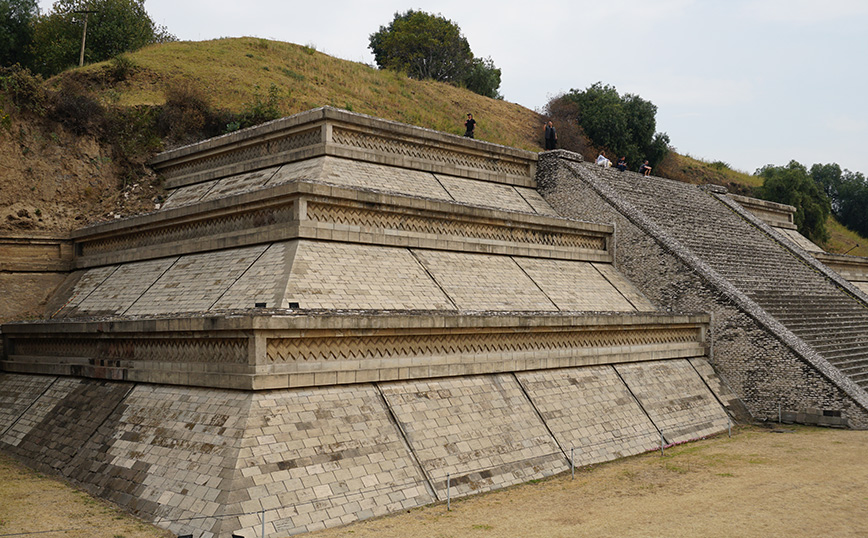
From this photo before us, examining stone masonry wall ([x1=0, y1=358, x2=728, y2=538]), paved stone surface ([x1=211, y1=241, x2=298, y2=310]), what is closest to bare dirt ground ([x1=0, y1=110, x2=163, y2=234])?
stone masonry wall ([x1=0, y1=358, x2=728, y2=538])

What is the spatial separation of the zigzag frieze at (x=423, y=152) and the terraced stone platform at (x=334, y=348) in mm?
69

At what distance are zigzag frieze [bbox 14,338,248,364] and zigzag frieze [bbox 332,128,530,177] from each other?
6.88 meters

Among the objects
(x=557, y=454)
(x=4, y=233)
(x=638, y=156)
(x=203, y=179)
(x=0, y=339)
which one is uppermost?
(x=638, y=156)

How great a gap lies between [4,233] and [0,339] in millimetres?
2737

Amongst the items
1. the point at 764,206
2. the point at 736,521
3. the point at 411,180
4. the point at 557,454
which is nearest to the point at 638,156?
the point at 764,206

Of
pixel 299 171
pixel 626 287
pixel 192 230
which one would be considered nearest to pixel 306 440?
pixel 192 230

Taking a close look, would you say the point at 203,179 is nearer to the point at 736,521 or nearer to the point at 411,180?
the point at 411,180

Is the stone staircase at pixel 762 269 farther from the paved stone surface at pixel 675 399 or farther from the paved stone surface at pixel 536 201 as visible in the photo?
the paved stone surface at pixel 675 399

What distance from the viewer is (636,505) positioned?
9.49 metres

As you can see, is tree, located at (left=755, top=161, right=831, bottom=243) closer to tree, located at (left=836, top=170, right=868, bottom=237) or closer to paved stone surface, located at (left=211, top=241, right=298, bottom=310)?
tree, located at (left=836, top=170, right=868, bottom=237)

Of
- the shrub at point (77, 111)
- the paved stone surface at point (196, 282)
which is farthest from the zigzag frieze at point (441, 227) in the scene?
the shrub at point (77, 111)

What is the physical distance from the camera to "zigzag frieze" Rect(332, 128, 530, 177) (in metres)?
16.5

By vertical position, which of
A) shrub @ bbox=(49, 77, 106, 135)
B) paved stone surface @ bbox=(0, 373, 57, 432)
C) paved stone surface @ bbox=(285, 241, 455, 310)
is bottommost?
paved stone surface @ bbox=(0, 373, 57, 432)

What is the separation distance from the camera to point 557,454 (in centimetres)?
1162
